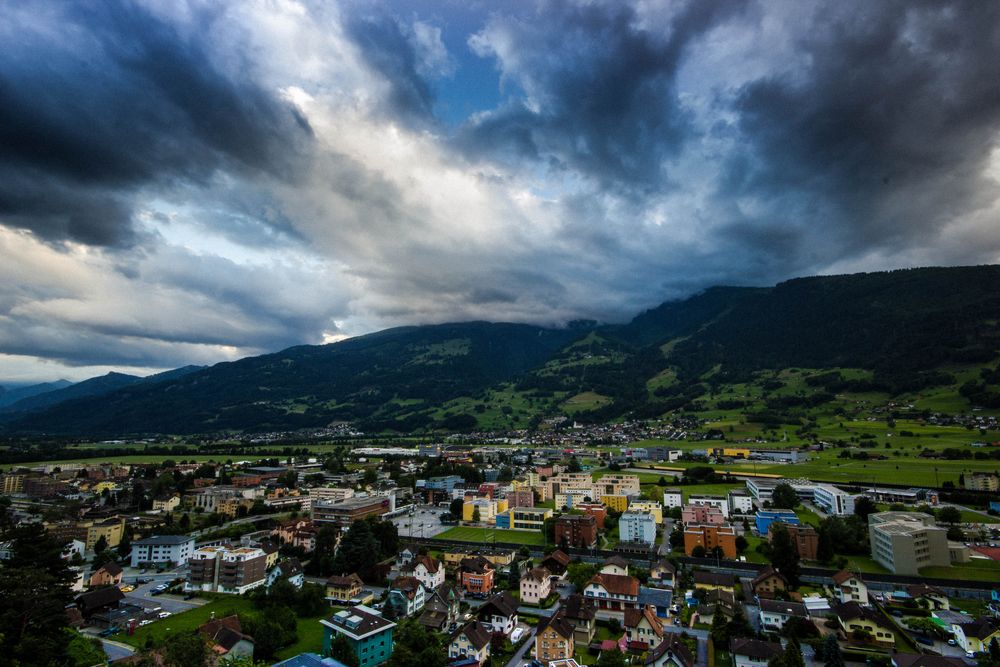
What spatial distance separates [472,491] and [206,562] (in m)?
38.8

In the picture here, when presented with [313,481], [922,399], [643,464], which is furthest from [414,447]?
[922,399]

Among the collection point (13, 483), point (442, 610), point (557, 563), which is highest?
point (13, 483)

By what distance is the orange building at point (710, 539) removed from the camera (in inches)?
1981

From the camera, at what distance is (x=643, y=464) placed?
112562 millimetres

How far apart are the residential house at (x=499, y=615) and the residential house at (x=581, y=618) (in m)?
3.60

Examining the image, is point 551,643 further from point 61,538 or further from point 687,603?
point 61,538

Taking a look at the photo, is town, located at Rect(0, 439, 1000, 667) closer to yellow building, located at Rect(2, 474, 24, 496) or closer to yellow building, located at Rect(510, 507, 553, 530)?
yellow building, located at Rect(510, 507, 553, 530)

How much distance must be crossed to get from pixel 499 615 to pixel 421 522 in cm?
3864

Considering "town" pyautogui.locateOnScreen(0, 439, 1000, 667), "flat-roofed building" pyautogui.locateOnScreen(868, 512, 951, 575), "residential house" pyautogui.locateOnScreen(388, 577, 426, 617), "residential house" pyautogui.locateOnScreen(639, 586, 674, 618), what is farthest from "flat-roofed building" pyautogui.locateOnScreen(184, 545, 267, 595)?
"flat-roofed building" pyautogui.locateOnScreen(868, 512, 951, 575)

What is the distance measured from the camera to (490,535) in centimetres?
6234

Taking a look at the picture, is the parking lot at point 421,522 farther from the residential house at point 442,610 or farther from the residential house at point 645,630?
the residential house at point 645,630

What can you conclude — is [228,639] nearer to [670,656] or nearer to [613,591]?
[670,656]

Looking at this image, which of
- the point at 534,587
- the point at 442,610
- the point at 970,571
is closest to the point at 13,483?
the point at 442,610

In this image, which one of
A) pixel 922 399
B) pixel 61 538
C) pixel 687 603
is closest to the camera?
pixel 687 603
